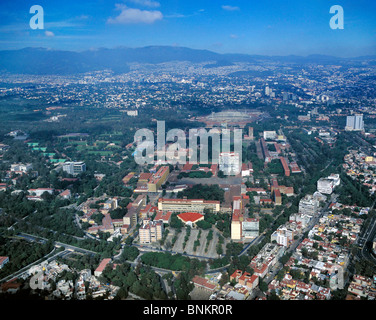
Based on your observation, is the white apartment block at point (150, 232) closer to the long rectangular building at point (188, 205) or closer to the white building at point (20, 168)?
the long rectangular building at point (188, 205)

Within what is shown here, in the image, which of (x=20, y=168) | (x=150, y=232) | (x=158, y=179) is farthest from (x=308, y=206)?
(x=20, y=168)

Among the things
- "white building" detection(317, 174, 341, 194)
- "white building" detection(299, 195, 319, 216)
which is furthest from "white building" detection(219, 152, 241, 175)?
"white building" detection(299, 195, 319, 216)

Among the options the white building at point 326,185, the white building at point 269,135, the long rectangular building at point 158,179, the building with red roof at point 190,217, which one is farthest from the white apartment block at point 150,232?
the white building at point 269,135

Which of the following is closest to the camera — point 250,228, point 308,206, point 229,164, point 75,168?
point 250,228

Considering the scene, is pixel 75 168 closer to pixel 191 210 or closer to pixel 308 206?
pixel 191 210

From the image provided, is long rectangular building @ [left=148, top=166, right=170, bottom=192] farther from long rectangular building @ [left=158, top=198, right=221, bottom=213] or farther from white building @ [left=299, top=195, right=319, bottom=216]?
white building @ [left=299, top=195, right=319, bottom=216]

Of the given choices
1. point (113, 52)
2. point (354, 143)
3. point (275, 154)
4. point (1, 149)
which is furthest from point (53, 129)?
point (113, 52)
